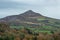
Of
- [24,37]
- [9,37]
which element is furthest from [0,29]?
[9,37]

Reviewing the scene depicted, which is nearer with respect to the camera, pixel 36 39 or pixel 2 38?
pixel 2 38

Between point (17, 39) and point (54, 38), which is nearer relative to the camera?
point (17, 39)

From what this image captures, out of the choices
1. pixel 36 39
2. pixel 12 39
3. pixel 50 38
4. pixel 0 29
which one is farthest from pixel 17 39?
pixel 0 29

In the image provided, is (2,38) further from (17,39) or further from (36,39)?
(36,39)

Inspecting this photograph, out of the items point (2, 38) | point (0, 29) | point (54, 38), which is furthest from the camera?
point (0, 29)

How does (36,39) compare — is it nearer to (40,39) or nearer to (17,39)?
(40,39)

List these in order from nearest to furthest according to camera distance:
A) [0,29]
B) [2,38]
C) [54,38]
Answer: [2,38], [54,38], [0,29]

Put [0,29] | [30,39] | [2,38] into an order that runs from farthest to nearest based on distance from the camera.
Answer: [0,29]
[30,39]
[2,38]

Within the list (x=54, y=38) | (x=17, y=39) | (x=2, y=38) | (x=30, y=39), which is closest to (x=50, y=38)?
(x=54, y=38)
